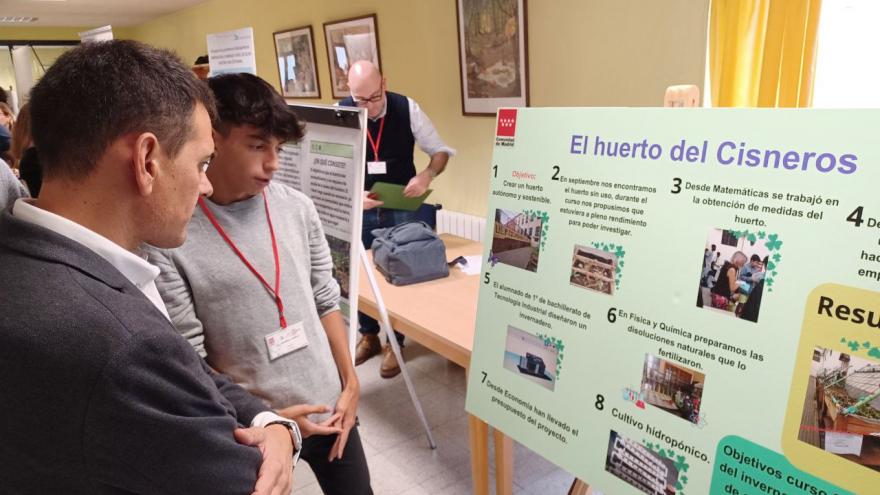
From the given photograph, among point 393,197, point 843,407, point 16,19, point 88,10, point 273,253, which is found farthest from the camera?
point 16,19

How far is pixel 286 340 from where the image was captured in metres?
1.21

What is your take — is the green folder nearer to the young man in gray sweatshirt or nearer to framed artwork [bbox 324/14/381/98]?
the young man in gray sweatshirt

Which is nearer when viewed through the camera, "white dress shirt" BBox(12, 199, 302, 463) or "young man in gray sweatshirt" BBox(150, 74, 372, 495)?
"white dress shirt" BBox(12, 199, 302, 463)

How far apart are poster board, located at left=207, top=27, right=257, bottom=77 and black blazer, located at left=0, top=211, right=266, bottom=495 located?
2400 millimetres

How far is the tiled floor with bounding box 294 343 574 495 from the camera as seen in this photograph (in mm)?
2166

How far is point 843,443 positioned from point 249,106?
1173 mm

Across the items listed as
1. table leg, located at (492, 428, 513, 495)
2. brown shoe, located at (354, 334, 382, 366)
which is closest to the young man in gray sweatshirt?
table leg, located at (492, 428, 513, 495)

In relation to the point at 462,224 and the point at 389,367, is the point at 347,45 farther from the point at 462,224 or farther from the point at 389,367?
the point at 389,367

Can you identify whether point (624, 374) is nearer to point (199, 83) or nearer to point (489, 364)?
point (489, 364)

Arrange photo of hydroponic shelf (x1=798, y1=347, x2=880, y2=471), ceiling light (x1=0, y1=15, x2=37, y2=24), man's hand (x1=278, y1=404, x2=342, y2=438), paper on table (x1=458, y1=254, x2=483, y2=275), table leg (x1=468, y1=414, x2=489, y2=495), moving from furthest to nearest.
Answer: ceiling light (x1=0, y1=15, x2=37, y2=24)
paper on table (x1=458, y1=254, x2=483, y2=275)
table leg (x1=468, y1=414, x2=489, y2=495)
man's hand (x1=278, y1=404, x2=342, y2=438)
photo of hydroponic shelf (x1=798, y1=347, x2=880, y2=471)

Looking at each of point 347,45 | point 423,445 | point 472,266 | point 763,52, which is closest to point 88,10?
point 347,45

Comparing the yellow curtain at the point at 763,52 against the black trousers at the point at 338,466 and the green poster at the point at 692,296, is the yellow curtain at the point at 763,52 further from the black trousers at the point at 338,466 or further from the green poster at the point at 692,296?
the black trousers at the point at 338,466

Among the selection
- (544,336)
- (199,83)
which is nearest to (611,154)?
(544,336)

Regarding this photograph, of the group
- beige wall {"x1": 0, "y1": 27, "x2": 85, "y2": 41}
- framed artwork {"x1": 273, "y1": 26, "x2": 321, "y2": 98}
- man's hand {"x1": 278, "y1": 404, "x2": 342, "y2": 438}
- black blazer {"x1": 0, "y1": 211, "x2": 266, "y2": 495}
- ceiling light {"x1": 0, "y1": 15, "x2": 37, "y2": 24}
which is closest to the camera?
black blazer {"x1": 0, "y1": 211, "x2": 266, "y2": 495}
